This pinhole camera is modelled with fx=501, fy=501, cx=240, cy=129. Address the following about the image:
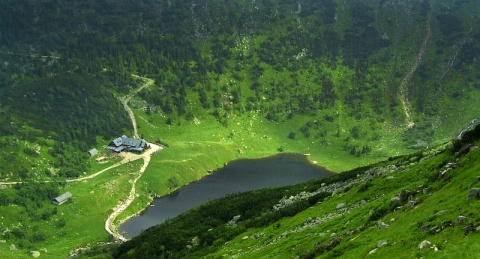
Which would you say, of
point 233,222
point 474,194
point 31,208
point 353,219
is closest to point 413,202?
point 474,194

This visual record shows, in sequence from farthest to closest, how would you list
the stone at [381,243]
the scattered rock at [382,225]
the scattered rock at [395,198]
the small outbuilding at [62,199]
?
1. the small outbuilding at [62,199]
2. the scattered rock at [395,198]
3. the scattered rock at [382,225]
4. the stone at [381,243]

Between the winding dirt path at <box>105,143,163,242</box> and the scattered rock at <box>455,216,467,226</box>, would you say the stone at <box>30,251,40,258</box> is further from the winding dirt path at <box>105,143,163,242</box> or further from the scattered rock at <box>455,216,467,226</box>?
the scattered rock at <box>455,216,467,226</box>

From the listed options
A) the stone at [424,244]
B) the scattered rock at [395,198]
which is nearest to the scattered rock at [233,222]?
the scattered rock at [395,198]

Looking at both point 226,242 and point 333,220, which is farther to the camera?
point 226,242

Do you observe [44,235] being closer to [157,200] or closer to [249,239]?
[157,200]

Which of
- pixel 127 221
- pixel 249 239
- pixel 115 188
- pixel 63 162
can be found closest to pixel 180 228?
pixel 249 239

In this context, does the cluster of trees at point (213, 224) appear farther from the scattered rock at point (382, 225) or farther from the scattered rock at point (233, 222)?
the scattered rock at point (382, 225)

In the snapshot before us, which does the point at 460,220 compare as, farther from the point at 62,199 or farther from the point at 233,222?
the point at 62,199

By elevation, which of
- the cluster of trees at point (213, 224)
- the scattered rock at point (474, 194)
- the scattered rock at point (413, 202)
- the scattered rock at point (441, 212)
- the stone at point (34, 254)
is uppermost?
the scattered rock at point (474, 194)
